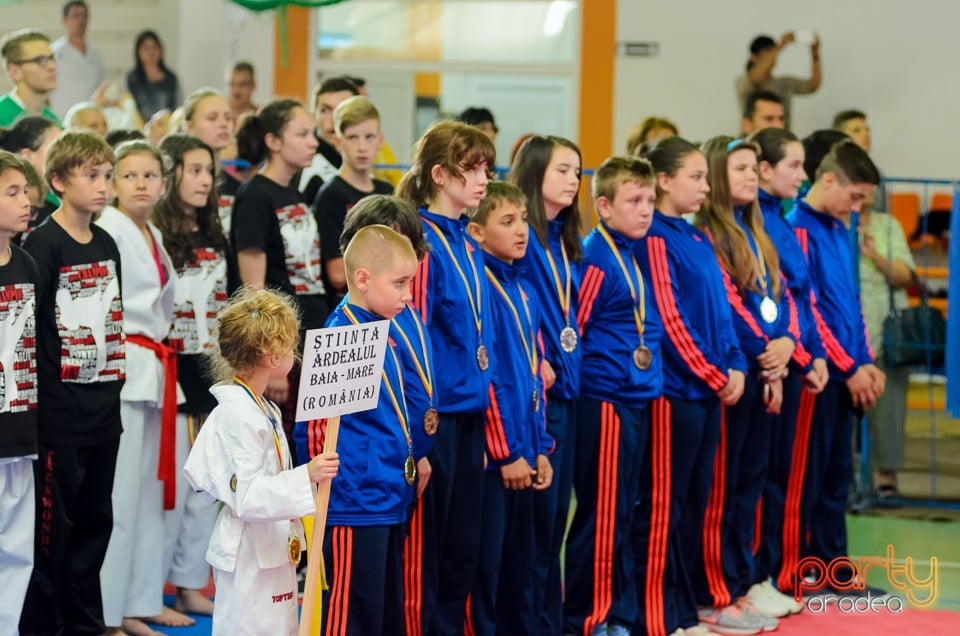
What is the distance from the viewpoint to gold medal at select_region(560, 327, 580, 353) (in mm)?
4512

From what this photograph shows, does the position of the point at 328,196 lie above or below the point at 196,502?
above

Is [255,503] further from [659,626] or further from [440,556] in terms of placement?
[659,626]

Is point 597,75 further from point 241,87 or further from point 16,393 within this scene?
point 16,393

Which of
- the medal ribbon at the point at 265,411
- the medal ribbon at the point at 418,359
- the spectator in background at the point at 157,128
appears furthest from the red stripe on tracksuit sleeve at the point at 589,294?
the spectator in background at the point at 157,128

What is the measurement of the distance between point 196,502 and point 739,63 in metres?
8.06

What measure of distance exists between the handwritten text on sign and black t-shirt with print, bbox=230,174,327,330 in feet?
5.25

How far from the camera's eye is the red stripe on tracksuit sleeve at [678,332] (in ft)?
15.8

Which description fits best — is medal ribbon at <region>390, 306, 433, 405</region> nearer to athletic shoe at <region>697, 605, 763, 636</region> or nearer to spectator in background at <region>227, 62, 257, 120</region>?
athletic shoe at <region>697, 605, 763, 636</region>

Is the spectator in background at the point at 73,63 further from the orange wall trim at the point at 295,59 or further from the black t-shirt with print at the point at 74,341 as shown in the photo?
the black t-shirt with print at the point at 74,341

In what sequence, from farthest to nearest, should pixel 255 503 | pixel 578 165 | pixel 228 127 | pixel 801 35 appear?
pixel 801 35 → pixel 228 127 → pixel 578 165 → pixel 255 503

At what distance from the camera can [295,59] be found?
12.4 meters

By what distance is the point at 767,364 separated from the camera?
205 inches

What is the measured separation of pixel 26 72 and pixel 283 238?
71.7 inches

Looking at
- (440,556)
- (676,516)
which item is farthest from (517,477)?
(676,516)
